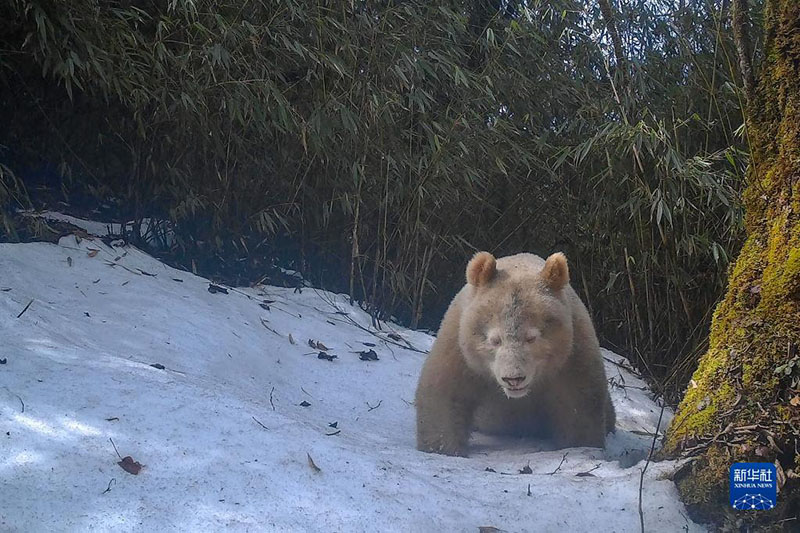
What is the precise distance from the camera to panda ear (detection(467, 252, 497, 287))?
379 cm

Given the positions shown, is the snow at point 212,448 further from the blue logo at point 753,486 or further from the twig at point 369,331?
the twig at point 369,331

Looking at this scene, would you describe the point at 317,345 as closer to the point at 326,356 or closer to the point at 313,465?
the point at 326,356

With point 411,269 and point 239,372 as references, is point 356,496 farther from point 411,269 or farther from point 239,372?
point 411,269

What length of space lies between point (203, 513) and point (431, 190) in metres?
4.07

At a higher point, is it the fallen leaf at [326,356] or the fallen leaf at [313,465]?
the fallen leaf at [313,465]

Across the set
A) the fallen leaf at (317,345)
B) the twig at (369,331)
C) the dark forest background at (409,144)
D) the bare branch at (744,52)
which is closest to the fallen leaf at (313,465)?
the bare branch at (744,52)

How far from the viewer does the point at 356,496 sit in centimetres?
247

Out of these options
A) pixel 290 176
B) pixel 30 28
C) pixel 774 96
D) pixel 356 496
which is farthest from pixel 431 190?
pixel 356 496

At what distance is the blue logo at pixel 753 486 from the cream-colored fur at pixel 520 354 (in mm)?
1208

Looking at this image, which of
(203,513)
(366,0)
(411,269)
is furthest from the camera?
(411,269)

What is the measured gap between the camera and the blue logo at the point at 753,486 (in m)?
2.30

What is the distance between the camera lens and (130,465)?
2400mm

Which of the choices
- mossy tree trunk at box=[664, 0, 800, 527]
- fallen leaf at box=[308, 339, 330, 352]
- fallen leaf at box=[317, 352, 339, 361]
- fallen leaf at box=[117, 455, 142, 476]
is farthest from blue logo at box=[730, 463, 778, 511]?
fallen leaf at box=[308, 339, 330, 352]

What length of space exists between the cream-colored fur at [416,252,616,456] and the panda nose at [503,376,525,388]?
7 cm
